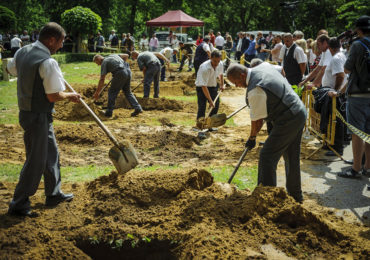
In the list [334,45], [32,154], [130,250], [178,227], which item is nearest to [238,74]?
[178,227]

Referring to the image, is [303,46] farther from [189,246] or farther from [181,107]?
[189,246]

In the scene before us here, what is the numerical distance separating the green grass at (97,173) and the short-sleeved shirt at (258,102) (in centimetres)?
154

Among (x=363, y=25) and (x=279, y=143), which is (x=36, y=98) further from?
(x=363, y=25)

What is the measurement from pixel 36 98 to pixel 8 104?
830 centimetres

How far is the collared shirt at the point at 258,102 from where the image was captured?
445cm

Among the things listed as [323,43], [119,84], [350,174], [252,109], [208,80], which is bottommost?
[350,174]

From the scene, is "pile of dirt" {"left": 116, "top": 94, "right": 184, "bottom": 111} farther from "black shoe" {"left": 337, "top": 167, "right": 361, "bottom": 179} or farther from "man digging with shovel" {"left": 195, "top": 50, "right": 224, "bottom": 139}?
"black shoe" {"left": 337, "top": 167, "right": 361, "bottom": 179}

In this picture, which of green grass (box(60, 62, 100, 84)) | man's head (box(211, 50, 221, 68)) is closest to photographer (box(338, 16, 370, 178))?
man's head (box(211, 50, 221, 68))

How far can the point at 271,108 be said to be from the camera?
4586 millimetres

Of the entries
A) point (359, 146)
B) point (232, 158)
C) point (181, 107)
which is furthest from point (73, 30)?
point (359, 146)

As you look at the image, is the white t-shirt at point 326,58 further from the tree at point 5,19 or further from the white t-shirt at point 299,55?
the tree at point 5,19

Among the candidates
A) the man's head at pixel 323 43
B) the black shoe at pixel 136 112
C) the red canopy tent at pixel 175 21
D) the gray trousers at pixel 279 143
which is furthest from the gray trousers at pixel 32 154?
the red canopy tent at pixel 175 21

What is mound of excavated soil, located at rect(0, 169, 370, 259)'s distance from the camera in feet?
12.8

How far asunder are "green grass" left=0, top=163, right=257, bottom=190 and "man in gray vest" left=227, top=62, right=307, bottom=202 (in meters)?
1.05
